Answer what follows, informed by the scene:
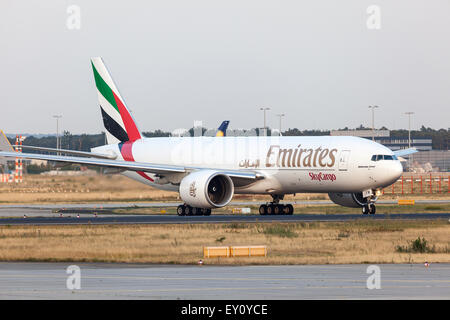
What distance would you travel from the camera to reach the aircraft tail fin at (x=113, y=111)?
61.0 m

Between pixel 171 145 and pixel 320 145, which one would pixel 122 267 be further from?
pixel 171 145

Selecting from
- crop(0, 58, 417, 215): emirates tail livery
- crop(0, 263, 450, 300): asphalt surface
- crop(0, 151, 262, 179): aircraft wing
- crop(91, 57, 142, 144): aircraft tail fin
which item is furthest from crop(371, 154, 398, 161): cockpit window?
crop(0, 263, 450, 300): asphalt surface

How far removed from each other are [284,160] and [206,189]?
5620mm

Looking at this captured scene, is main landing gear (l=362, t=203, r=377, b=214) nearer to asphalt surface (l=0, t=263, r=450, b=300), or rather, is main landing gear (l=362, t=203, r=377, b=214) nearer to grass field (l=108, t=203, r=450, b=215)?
grass field (l=108, t=203, r=450, b=215)

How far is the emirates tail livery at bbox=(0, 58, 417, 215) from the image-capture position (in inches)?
1977

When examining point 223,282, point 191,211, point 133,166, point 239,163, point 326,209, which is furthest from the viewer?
point 326,209

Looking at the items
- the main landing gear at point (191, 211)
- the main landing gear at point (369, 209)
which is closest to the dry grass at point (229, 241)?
the main landing gear at point (369, 209)

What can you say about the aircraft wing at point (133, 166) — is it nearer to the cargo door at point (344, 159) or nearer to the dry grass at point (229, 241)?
the cargo door at point (344, 159)

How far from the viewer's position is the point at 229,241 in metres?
34.9

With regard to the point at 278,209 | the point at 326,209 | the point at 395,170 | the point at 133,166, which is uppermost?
the point at 133,166

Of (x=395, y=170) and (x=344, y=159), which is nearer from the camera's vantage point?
(x=395, y=170)

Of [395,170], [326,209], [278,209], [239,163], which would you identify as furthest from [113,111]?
[395,170]

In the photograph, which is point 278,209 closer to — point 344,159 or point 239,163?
point 239,163
